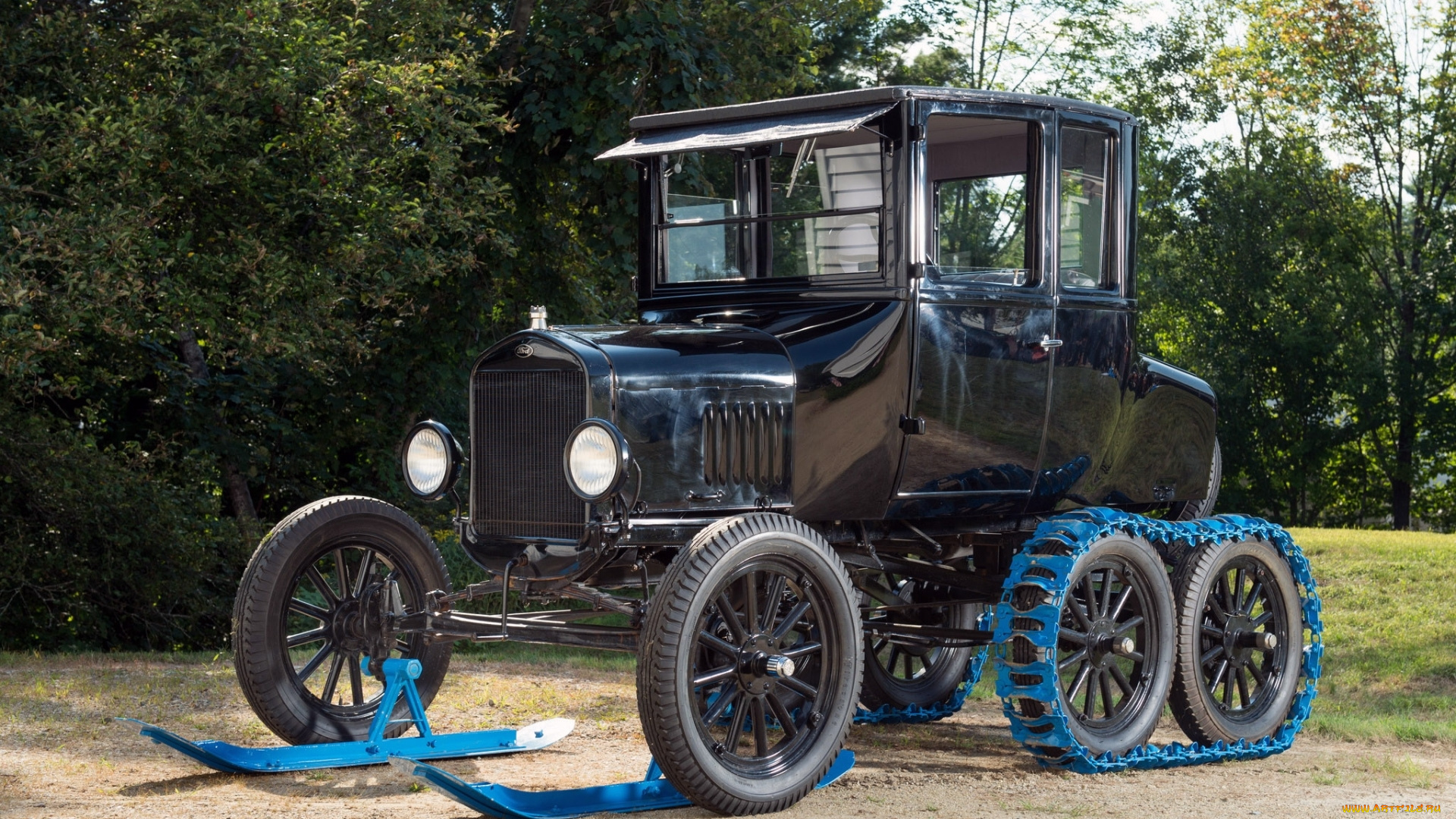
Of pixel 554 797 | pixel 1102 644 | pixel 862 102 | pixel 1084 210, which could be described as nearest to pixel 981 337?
pixel 1084 210

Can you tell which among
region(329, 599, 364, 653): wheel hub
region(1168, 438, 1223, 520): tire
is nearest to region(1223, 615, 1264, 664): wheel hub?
region(1168, 438, 1223, 520): tire

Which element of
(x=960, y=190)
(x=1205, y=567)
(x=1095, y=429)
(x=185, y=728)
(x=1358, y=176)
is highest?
(x=1358, y=176)

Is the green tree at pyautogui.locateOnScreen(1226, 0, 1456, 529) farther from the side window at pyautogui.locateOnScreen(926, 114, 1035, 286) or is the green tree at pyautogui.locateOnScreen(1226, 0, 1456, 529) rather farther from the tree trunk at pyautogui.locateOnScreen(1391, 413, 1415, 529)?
the side window at pyautogui.locateOnScreen(926, 114, 1035, 286)

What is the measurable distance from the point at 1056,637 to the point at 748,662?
1.35 m

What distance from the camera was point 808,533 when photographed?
5.62 metres

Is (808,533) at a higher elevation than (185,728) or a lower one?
higher

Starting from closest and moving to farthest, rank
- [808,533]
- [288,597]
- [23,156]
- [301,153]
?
1. [808,533]
2. [288,597]
3. [23,156]
4. [301,153]

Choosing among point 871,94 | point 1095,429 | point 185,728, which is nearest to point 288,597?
point 185,728

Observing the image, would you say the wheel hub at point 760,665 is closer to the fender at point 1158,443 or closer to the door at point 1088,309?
the door at point 1088,309

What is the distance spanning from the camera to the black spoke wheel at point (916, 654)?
26.4ft

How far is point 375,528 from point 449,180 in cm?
612

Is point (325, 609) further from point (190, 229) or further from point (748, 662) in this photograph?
point (190, 229)

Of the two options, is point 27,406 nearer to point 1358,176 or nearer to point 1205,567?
point 1205,567

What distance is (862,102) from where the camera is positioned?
20.6 ft
